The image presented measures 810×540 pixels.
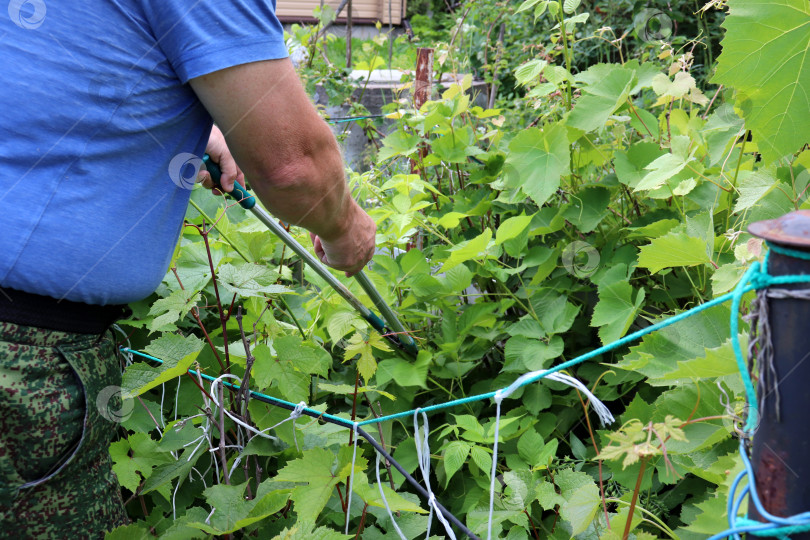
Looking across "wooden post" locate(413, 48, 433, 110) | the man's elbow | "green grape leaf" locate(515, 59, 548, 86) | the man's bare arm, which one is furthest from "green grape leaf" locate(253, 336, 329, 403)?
"wooden post" locate(413, 48, 433, 110)

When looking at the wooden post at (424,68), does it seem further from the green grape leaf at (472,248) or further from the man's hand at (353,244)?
the man's hand at (353,244)

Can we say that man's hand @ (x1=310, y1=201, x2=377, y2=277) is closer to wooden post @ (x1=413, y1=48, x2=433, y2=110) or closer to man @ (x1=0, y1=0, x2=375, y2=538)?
man @ (x1=0, y1=0, x2=375, y2=538)

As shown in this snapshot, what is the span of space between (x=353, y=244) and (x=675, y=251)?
0.64 m

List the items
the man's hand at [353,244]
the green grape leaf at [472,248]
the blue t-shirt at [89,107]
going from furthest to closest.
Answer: the green grape leaf at [472,248] < the man's hand at [353,244] < the blue t-shirt at [89,107]

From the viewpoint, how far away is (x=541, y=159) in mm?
1948

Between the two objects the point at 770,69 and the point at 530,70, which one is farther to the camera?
the point at 530,70

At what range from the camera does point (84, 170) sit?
1.04m

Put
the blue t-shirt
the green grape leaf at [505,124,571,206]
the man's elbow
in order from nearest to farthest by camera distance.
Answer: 1. the blue t-shirt
2. the man's elbow
3. the green grape leaf at [505,124,571,206]

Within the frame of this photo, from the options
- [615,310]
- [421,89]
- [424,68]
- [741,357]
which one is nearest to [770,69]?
[615,310]

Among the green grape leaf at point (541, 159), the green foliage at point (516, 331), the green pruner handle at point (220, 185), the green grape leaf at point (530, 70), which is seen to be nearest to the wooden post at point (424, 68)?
the green foliage at point (516, 331)

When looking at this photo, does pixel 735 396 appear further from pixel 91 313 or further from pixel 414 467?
pixel 91 313

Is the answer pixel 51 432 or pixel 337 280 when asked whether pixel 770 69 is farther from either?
pixel 51 432

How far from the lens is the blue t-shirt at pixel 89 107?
0.98 meters

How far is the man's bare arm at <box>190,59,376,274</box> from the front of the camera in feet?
3.29
